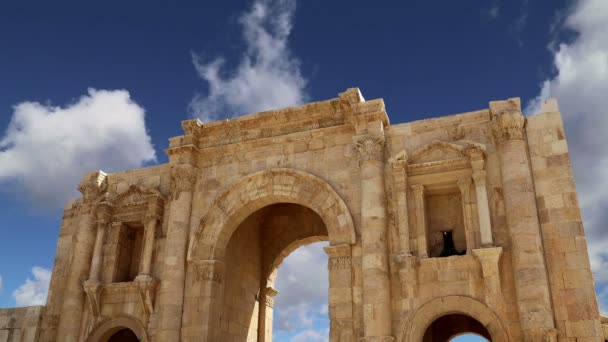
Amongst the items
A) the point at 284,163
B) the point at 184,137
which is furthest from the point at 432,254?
the point at 184,137

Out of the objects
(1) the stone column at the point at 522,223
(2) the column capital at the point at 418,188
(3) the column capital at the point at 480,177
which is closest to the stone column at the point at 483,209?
(3) the column capital at the point at 480,177

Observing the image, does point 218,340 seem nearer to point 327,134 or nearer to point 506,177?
point 327,134

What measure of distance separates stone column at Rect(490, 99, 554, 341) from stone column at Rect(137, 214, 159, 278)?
31.0 ft

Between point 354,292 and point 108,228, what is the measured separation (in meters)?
7.91

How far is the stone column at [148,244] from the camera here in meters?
15.7

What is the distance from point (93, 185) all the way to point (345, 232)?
8299mm

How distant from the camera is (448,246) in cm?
1376

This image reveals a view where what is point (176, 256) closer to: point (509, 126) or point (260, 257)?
point (260, 257)

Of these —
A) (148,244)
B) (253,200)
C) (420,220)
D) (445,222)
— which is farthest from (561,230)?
(148,244)

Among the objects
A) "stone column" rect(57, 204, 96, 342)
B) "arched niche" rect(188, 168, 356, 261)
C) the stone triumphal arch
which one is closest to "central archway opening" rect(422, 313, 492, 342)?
the stone triumphal arch

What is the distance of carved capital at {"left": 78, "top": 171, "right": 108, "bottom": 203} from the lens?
57.1 ft

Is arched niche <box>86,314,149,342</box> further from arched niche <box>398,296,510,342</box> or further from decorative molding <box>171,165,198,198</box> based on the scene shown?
arched niche <box>398,296,510,342</box>

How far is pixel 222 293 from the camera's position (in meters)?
15.5

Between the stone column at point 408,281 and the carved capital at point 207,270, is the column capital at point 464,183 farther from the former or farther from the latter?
the carved capital at point 207,270
